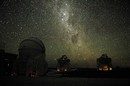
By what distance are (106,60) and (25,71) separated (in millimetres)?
108337

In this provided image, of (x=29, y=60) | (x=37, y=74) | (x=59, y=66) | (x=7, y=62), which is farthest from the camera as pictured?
(x=59, y=66)

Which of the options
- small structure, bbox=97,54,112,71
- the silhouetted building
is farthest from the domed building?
small structure, bbox=97,54,112,71

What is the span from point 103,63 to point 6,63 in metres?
98.9

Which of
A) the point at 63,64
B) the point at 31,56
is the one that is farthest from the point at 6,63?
the point at 63,64

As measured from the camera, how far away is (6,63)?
9462 centimetres

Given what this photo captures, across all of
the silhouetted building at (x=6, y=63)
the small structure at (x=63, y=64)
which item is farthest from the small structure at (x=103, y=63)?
the silhouetted building at (x=6, y=63)

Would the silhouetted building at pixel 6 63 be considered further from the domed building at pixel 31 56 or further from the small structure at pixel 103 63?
the small structure at pixel 103 63

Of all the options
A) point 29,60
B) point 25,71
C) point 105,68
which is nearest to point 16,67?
point 25,71

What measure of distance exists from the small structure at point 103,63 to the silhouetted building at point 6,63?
290ft

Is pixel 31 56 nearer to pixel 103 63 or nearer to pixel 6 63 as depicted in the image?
pixel 6 63

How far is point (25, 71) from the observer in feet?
272

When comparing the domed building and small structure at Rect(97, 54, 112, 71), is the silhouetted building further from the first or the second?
small structure at Rect(97, 54, 112, 71)

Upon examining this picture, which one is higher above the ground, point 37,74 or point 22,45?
point 22,45

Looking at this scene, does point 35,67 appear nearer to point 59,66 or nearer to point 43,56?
point 43,56
